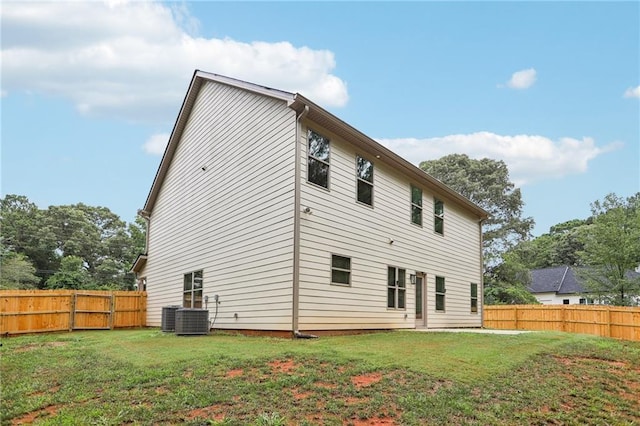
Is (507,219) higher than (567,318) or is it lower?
higher

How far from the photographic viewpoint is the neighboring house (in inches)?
1459

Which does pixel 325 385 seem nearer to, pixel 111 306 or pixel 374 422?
pixel 374 422

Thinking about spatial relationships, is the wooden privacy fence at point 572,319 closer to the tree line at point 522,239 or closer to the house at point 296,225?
the house at point 296,225

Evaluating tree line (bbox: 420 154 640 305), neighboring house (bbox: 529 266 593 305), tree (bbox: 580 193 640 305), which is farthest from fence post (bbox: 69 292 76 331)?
neighboring house (bbox: 529 266 593 305)

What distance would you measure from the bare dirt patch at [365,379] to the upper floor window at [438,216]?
10.3 m

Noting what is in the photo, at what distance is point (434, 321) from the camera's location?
15.2 m

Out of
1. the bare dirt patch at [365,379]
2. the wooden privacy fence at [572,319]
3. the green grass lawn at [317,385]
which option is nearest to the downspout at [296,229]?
the green grass lawn at [317,385]

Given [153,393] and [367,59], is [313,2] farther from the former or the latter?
[153,393]

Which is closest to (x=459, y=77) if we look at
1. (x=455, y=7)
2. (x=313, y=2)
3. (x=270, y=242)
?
(x=455, y=7)

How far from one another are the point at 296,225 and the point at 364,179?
10.6 ft

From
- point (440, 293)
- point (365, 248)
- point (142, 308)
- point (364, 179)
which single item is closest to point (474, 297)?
point (440, 293)

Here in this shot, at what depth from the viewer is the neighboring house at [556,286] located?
122ft

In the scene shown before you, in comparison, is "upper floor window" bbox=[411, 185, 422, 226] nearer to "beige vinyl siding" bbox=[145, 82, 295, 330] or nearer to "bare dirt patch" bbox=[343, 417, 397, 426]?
"beige vinyl siding" bbox=[145, 82, 295, 330]

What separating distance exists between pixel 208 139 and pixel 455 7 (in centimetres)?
879
